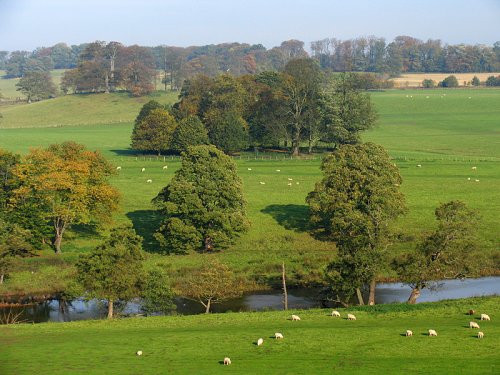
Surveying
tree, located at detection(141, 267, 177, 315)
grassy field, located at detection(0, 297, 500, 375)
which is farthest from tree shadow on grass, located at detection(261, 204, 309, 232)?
grassy field, located at detection(0, 297, 500, 375)

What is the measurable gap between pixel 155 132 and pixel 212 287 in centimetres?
6294

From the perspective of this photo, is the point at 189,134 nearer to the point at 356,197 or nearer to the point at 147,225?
the point at 147,225

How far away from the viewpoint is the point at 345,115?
104438 millimetres

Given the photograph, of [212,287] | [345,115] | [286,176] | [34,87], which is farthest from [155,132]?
[34,87]

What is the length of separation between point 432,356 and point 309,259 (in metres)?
27.5

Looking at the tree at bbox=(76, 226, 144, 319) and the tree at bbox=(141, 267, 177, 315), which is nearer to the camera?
the tree at bbox=(76, 226, 144, 319)

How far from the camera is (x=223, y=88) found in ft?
372

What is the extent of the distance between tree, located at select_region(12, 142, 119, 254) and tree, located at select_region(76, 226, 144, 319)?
1468 centimetres

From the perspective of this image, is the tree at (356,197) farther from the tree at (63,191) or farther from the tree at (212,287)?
the tree at (63,191)

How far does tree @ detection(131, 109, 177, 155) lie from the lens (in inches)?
4218

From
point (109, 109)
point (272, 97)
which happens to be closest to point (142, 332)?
point (272, 97)

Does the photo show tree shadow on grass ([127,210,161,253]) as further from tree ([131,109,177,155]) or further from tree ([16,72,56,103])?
tree ([16,72,56,103])

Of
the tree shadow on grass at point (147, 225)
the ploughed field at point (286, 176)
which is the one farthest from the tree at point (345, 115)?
the tree shadow on grass at point (147, 225)

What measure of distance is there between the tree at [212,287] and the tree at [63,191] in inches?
524
